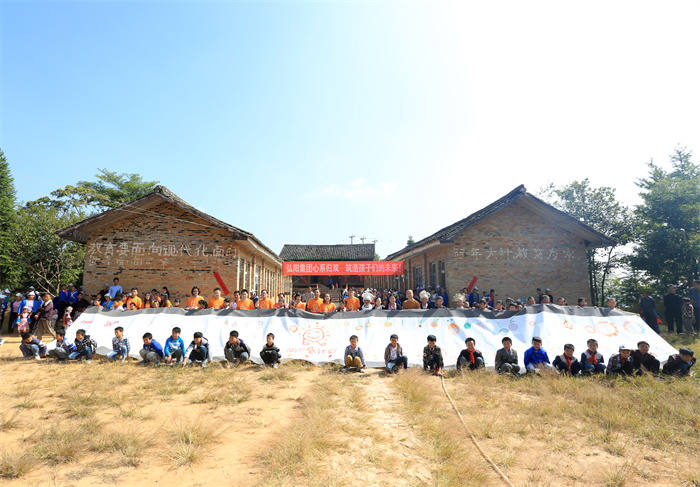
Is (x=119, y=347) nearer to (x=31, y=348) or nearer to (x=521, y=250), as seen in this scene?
(x=31, y=348)

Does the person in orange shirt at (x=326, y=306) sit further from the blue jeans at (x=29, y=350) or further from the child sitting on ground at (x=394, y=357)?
the blue jeans at (x=29, y=350)

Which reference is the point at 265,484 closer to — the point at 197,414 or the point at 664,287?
the point at 197,414

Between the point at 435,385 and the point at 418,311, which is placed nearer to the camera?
the point at 435,385

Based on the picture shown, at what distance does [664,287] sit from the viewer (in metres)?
17.2

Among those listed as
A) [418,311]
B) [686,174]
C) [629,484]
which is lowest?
[629,484]

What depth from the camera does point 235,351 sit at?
824cm

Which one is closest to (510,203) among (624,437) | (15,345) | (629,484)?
(624,437)

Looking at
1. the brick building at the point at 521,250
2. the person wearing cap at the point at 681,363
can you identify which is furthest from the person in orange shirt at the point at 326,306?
the person wearing cap at the point at 681,363

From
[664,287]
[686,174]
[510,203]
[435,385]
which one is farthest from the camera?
[686,174]

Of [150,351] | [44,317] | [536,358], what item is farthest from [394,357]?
[44,317]

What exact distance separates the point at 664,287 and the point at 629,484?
60.7ft

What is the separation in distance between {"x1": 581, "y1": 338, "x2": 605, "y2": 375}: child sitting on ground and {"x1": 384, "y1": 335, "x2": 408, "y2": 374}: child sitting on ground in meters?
3.56

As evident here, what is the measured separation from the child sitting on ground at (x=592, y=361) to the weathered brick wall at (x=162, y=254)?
453 inches

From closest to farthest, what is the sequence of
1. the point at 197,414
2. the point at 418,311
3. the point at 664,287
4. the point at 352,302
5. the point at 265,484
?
1. the point at 265,484
2. the point at 197,414
3. the point at 418,311
4. the point at 352,302
5. the point at 664,287
